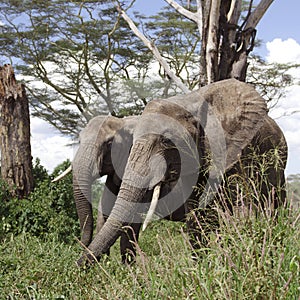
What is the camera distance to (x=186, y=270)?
8.64ft

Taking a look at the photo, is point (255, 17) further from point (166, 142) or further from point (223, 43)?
point (166, 142)

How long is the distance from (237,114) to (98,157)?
155 cm

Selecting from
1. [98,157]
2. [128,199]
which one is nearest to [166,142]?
[128,199]

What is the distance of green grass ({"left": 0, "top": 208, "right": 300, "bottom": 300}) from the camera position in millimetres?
2344

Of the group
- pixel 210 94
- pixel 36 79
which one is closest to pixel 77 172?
pixel 210 94

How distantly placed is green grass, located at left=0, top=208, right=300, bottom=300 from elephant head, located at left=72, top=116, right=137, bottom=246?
169 centimetres

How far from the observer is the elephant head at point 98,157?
543 cm

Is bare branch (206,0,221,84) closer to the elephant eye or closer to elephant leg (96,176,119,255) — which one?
elephant leg (96,176,119,255)

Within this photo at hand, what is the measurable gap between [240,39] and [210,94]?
3.13 meters

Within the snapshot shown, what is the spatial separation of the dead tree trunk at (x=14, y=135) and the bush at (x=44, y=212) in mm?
265

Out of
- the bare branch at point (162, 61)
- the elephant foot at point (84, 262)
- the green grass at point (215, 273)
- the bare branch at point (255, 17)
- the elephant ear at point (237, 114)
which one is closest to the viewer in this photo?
the green grass at point (215, 273)

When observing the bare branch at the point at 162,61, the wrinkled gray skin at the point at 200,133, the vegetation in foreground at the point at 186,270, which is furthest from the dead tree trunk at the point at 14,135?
the wrinkled gray skin at the point at 200,133

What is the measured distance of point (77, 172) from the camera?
5.47 m

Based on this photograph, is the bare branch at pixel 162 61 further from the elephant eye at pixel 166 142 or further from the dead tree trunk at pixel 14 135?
the elephant eye at pixel 166 142
